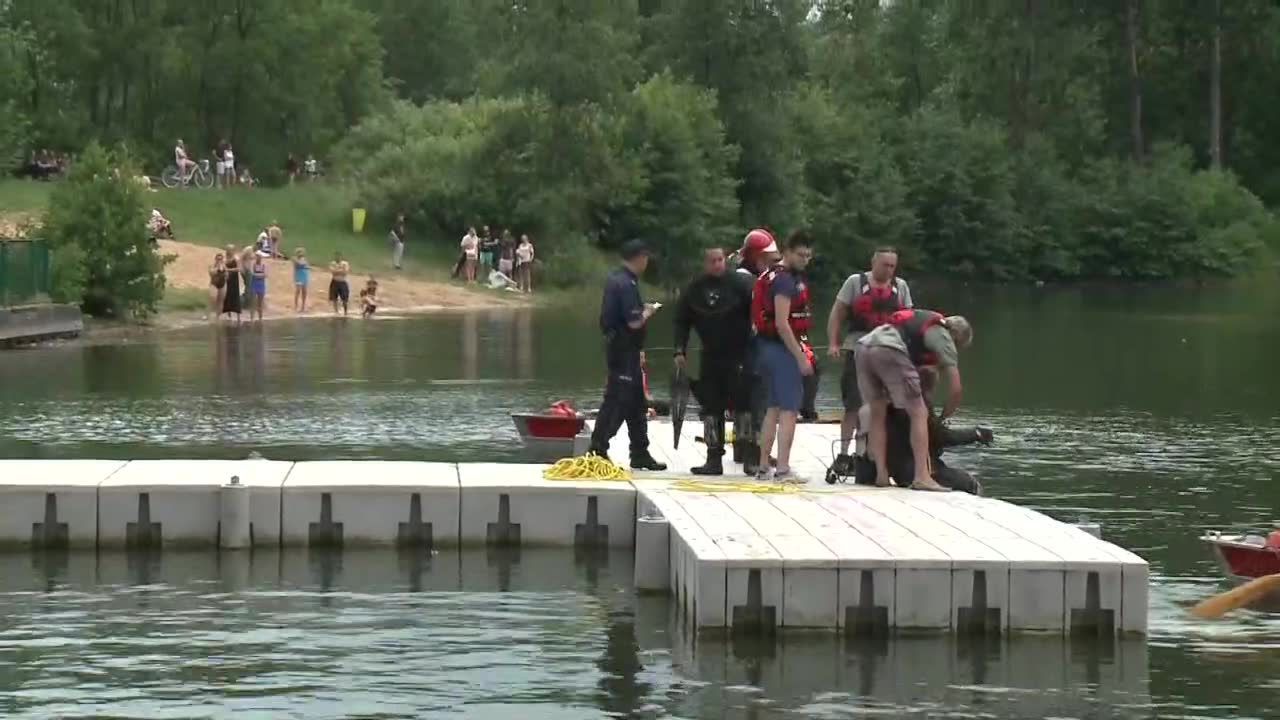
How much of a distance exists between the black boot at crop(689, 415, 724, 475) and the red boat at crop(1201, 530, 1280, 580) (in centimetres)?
398

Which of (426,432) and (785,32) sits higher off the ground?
(785,32)

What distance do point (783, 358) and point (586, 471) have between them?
1795mm

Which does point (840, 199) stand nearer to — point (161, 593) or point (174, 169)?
point (174, 169)

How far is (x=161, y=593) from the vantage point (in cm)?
1505

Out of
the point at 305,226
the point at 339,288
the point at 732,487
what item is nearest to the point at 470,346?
the point at 339,288

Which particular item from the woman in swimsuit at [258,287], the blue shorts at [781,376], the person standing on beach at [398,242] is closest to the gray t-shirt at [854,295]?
the blue shorts at [781,376]

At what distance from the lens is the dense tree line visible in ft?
234

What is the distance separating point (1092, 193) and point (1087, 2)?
1140 centimetres

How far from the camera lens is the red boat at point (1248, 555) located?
15.5 metres

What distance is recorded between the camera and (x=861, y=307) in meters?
17.1

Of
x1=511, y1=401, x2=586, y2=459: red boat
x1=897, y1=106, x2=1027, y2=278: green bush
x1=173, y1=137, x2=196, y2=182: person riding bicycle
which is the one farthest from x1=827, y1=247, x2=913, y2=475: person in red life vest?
x1=897, y1=106, x2=1027, y2=278: green bush

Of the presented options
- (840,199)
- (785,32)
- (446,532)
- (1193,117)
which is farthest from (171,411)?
(1193,117)

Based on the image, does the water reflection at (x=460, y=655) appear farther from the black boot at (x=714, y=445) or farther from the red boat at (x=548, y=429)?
the red boat at (x=548, y=429)

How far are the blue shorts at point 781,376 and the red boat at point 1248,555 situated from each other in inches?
131
